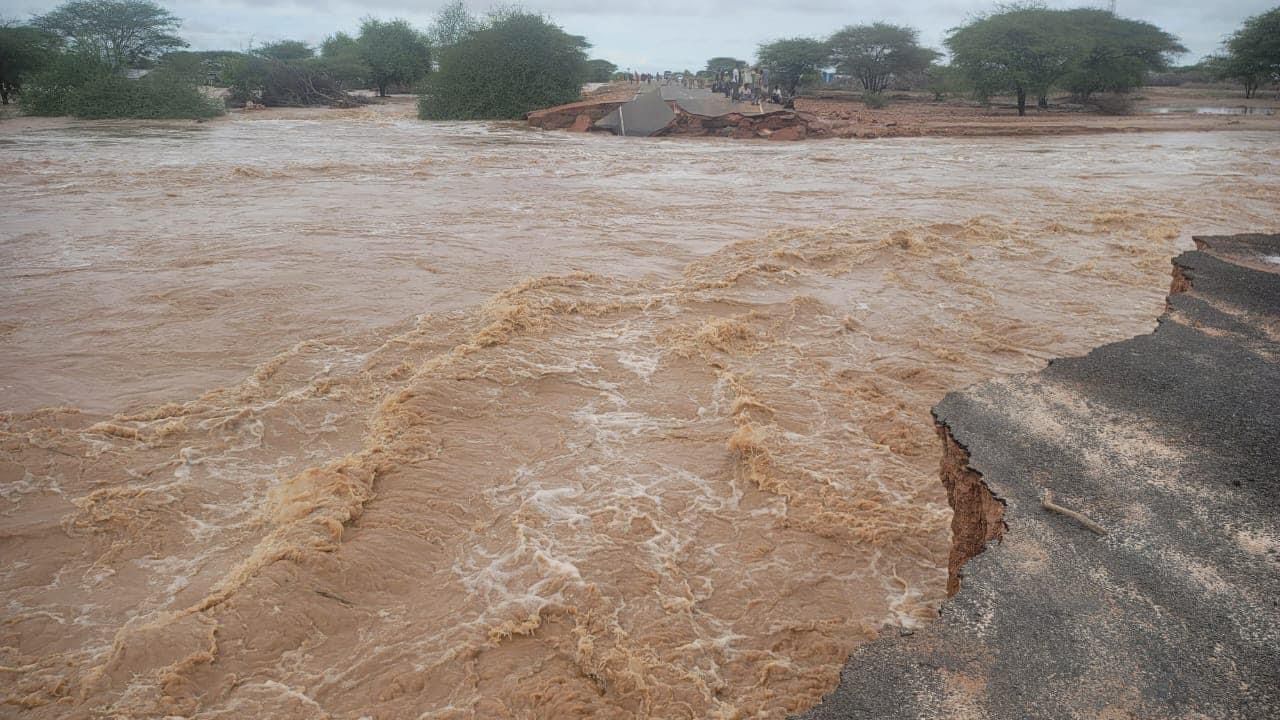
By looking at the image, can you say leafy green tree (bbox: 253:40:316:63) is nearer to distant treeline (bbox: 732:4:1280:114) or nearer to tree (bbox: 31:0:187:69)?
tree (bbox: 31:0:187:69)

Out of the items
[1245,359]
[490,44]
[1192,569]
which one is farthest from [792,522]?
[490,44]

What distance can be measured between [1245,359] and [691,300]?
13.6 feet

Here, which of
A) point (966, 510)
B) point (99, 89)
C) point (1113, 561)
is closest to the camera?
point (1113, 561)

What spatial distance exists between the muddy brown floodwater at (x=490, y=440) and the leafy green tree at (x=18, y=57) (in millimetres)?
25396

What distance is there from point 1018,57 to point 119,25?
4243 centimetres

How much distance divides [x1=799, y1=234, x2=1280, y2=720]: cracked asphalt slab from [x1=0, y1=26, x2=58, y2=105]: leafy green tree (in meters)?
37.4

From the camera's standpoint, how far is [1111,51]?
31.5m

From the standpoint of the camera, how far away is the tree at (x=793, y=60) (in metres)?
37.8

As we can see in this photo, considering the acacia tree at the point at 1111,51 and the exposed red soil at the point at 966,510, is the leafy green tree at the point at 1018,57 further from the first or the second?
the exposed red soil at the point at 966,510

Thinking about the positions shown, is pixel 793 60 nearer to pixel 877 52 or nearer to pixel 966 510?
pixel 877 52

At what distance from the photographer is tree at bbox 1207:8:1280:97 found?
1203 inches

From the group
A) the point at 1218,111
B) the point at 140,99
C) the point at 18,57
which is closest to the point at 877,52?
the point at 1218,111

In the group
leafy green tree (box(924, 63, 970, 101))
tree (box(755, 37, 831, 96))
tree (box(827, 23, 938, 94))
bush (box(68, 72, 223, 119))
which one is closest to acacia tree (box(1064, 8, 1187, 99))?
leafy green tree (box(924, 63, 970, 101))

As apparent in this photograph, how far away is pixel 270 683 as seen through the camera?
2666 mm
